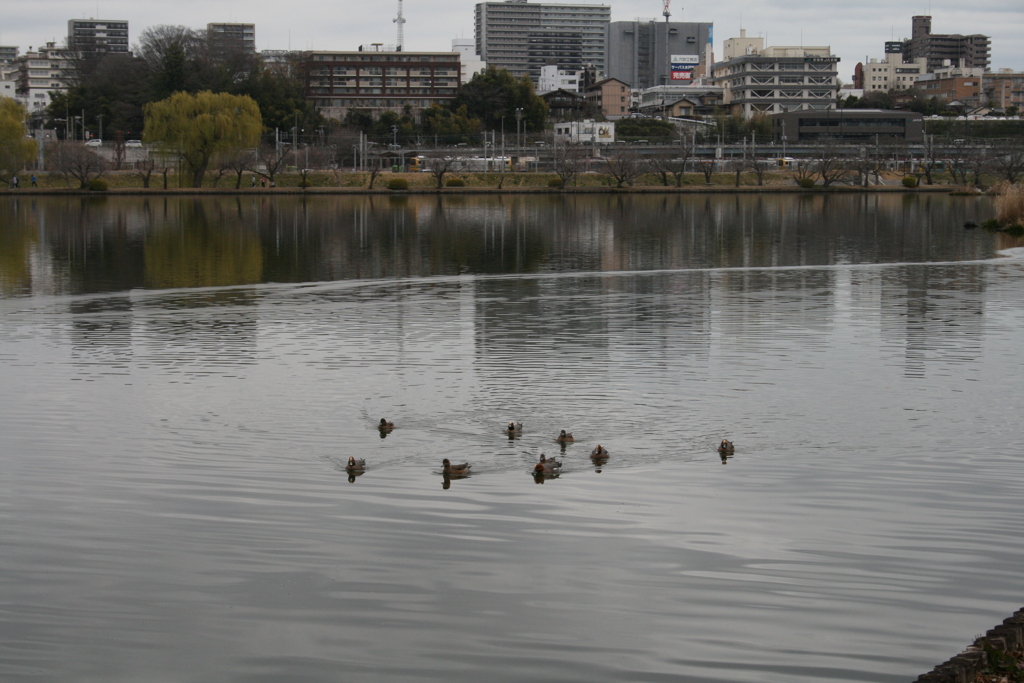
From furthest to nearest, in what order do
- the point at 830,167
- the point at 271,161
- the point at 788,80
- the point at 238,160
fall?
the point at 788,80, the point at 830,167, the point at 271,161, the point at 238,160

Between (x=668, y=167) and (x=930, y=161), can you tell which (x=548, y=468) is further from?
(x=930, y=161)

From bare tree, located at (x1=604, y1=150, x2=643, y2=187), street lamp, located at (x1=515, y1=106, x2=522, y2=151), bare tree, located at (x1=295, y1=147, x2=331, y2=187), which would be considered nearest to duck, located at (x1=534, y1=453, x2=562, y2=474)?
bare tree, located at (x1=604, y1=150, x2=643, y2=187)

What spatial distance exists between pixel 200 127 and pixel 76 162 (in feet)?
27.1

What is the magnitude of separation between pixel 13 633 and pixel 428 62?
12952cm

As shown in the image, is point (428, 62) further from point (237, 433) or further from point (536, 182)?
point (237, 433)

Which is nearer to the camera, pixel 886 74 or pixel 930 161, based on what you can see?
pixel 930 161

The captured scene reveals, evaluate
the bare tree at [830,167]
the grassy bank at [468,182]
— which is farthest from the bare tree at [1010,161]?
the bare tree at [830,167]

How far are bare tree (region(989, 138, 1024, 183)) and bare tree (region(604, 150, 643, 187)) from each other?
2661 centimetres

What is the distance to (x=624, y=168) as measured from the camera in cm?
8062

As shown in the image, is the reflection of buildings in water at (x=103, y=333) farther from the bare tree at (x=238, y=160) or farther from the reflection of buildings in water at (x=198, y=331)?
the bare tree at (x=238, y=160)

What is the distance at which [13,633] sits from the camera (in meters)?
6.52

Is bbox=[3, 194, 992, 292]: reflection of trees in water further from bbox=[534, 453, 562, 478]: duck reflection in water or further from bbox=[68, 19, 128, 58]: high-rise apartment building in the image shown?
bbox=[68, 19, 128, 58]: high-rise apartment building

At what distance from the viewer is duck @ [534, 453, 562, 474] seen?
9562 millimetres

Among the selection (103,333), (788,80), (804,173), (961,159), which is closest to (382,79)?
(788,80)
